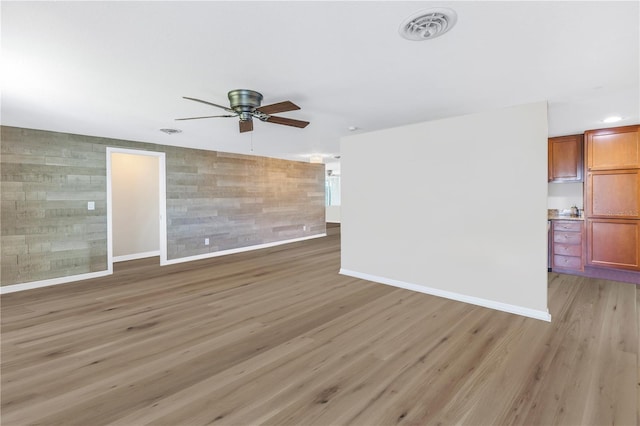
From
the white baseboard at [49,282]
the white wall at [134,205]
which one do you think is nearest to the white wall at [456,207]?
the white baseboard at [49,282]

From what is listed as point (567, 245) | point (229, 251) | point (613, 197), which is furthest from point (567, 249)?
point (229, 251)

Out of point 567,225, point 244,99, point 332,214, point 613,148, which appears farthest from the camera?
point 332,214

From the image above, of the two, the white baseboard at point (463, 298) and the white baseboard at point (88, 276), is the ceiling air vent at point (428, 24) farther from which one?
the white baseboard at point (88, 276)

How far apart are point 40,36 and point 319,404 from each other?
9.36 ft

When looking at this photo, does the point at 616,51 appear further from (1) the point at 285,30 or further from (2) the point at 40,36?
(2) the point at 40,36

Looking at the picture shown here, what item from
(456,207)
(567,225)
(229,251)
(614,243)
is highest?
(456,207)

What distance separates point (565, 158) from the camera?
15.7ft

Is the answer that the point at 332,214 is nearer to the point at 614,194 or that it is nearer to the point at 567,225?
the point at 567,225

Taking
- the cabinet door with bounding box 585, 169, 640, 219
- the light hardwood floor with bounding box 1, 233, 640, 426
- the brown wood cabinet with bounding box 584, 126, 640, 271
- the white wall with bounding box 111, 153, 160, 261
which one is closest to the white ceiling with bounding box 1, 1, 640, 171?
the brown wood cabinet with bounding box 584, 126, 640, 271

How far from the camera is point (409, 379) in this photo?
2123mm

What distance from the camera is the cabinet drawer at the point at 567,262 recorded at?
4613 mm

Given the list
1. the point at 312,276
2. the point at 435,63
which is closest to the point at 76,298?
the point at 312,276

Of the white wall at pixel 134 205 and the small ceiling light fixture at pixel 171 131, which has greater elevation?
the small ceiling light fixture at pixel 171 131

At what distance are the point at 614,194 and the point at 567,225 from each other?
2.29 feet
